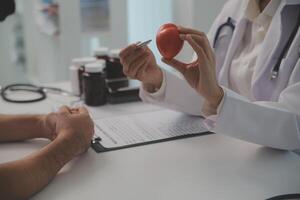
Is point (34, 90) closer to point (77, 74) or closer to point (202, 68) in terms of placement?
point (77, 74)

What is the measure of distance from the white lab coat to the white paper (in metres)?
0.04

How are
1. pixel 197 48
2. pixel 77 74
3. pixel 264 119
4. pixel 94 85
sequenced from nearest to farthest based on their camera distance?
pixel 197 48 → pixel 264 119 → pixel 94 85 → pixel 77 74

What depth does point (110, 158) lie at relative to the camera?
0.90 meters

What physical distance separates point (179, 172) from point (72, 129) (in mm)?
250

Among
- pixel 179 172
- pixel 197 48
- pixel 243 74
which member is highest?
pixel 197 48

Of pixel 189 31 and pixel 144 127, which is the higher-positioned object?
pixel 189 31

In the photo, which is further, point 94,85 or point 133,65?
point 94,85

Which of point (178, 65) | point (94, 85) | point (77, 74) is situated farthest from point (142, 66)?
point (77, 74)

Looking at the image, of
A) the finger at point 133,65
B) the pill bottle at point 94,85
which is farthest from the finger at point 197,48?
the pill bottle at point 94,85

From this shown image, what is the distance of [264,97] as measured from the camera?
1056 mm

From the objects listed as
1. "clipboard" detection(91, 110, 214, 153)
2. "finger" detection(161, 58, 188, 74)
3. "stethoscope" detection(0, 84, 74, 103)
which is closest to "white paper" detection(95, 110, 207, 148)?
"clipboard" detection(91, 110, 214, 153)

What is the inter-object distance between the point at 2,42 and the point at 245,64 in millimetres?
2592

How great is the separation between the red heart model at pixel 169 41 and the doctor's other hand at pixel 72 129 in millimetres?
232

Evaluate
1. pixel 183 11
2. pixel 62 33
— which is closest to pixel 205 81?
pixel 183 11
